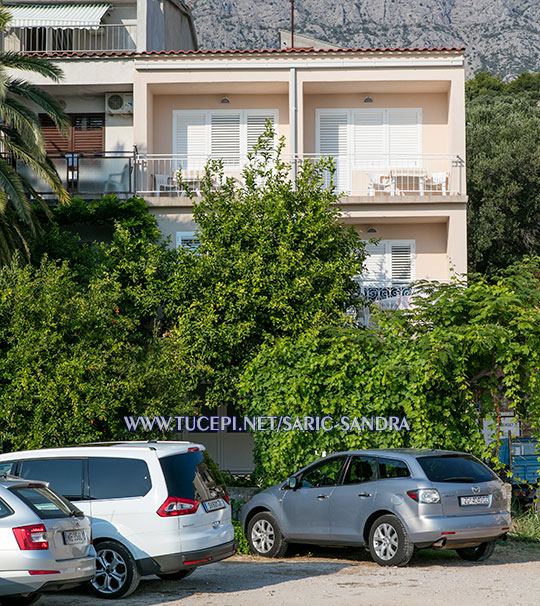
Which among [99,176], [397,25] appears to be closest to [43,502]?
[99,176]

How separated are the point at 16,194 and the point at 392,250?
10.3m

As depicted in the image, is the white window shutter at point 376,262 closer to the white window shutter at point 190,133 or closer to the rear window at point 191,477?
the white window shutter at point 190,133

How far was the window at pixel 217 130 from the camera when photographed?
24797mm

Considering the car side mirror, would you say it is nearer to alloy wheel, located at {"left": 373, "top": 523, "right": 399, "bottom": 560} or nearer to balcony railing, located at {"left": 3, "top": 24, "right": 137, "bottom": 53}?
alloy wheel, located at {"left": 373, "top": 523, "right": 399, "bottom": 560}

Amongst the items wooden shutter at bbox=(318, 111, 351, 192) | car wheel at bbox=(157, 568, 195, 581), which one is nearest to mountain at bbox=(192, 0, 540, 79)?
wooden shutter at bbox=(318, 111, 351, 192)

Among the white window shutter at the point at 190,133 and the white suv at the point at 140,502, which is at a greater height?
the white window shutter at the point at 190,133

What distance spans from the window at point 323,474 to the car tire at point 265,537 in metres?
0.82

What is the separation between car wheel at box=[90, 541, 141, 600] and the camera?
10.3 m

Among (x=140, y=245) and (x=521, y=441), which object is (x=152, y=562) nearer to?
(x=140, y=245)

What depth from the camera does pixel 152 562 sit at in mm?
10234

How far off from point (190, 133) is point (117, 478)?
51.9 ft

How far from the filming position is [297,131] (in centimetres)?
2325

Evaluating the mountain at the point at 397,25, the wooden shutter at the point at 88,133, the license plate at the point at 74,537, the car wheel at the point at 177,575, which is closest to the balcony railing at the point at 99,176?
the wooden shutter at the point at 88,133

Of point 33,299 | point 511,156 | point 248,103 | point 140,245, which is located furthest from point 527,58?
point 33,299
